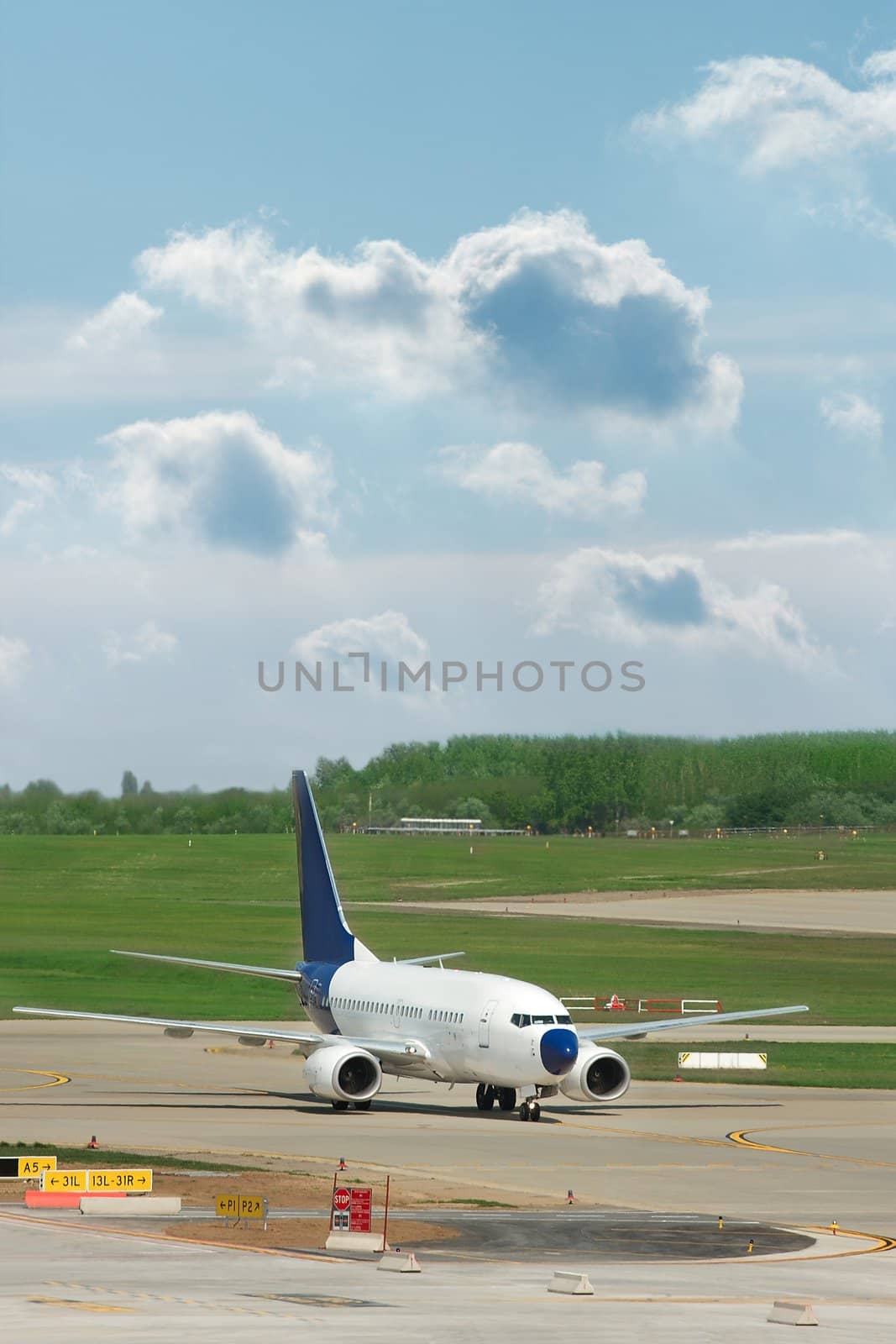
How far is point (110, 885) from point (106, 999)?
54.4m

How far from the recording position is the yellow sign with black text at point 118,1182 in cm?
4250

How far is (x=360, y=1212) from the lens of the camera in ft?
126

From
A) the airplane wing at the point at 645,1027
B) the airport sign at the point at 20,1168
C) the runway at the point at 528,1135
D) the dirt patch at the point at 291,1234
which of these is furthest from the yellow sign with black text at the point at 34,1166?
the airplane wing at the point at 645,1027

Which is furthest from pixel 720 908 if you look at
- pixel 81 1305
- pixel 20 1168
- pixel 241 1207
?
pixel 81 1305

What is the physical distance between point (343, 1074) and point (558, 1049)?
818 cm

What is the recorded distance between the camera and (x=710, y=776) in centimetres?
19600

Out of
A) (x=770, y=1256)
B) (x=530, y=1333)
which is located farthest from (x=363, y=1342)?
(x=770, y=1256)

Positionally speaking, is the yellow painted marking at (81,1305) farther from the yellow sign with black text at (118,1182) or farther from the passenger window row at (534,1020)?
the passenger window row at (534,1020)

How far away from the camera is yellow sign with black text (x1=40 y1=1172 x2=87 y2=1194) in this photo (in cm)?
4203

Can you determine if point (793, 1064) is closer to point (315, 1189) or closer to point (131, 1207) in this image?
point (315, 1189)

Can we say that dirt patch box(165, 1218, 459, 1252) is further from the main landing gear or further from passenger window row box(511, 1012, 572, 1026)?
the main landing gear

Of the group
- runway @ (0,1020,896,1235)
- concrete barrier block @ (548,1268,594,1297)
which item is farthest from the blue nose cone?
concrete barrier block @ (548,1268,594,1297)

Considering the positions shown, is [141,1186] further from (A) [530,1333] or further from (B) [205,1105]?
(B) [205,1105]

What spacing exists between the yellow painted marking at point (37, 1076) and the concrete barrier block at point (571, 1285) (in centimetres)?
4204
